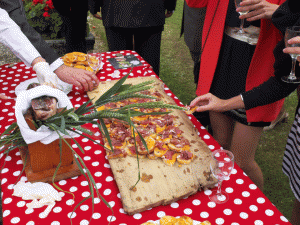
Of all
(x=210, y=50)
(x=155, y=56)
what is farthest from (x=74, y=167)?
(x=155, y=56)

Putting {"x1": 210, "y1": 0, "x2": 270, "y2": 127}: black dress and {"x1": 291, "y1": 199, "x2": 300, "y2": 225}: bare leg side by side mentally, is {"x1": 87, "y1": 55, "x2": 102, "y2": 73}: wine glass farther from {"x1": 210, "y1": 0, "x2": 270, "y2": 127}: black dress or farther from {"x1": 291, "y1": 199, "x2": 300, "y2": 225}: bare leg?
{"x1": 291, "y1": 199, "x2": 300, "y2": 225}: bare leg

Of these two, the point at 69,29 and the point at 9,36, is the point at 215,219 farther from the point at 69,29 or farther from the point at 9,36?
the point at 69,29

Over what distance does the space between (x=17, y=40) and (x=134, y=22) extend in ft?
4.80

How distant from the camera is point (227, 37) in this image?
1885 millimetres

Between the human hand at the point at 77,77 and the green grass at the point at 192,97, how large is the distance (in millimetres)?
1795

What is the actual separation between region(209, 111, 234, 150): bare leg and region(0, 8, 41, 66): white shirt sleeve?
1.31m

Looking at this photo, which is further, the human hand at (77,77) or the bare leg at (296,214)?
the human hand at (77,77)

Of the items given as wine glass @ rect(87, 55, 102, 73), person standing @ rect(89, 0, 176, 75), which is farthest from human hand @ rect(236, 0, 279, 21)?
person standing @ rect(89, 0, 176, 75)

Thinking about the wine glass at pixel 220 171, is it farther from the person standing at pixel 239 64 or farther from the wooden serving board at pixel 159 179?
the person standing at pixel 239 64

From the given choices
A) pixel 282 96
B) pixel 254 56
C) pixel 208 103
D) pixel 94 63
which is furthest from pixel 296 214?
pixel 94 63

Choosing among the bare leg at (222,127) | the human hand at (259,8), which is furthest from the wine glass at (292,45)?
Result: the bare leg at (222,127)

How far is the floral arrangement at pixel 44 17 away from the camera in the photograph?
435 cm

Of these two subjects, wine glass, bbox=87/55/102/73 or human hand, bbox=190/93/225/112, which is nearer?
human hand, bbox=190/93/225/112

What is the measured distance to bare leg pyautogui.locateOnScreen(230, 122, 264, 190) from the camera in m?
1.95
